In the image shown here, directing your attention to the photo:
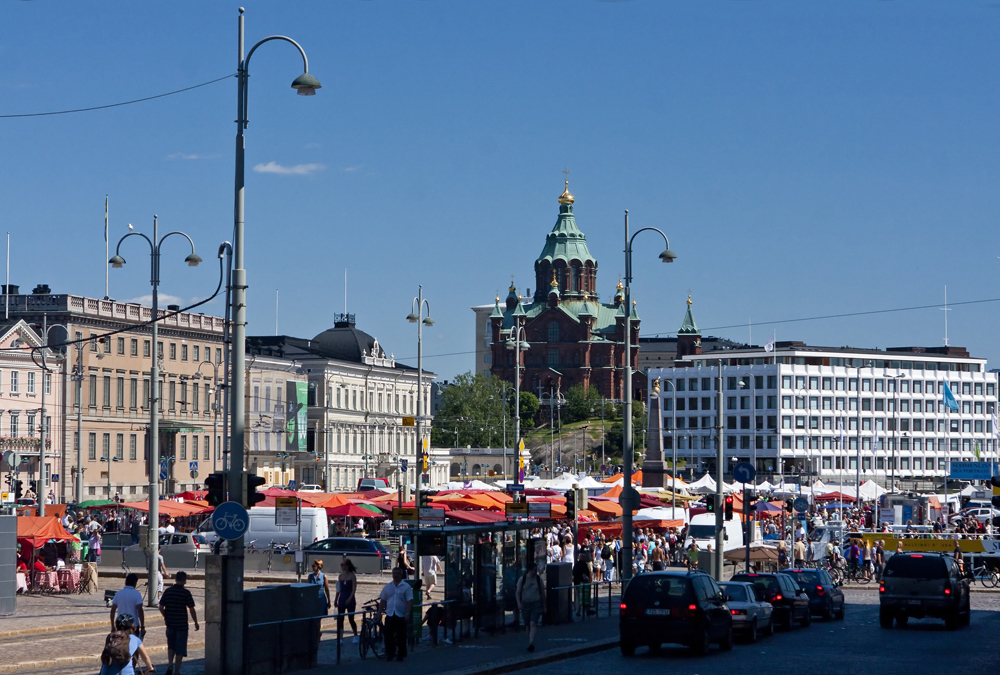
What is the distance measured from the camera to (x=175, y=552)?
49.1m

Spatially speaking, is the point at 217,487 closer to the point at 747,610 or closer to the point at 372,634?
the point at 372,634

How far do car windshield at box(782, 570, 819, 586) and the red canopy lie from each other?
18.7m

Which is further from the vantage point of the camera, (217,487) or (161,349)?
(161,349)

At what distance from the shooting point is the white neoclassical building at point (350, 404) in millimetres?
125250

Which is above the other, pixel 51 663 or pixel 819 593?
pixel 51 663

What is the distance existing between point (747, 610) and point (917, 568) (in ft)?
17.6

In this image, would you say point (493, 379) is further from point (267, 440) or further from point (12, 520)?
point (12, 520)

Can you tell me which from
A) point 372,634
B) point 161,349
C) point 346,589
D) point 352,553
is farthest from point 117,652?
point 161,349

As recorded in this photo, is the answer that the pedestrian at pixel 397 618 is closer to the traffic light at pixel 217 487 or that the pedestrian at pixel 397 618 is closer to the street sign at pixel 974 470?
the traffic light at pixel 217 487

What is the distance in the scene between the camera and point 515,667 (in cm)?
2383

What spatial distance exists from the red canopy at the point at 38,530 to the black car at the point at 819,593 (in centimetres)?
1864

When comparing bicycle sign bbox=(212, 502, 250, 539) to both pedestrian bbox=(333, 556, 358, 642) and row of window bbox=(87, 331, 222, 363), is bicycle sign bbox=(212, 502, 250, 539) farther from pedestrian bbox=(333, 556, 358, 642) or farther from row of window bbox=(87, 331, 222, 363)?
row of window bbox=(87, 331, 222, 363)

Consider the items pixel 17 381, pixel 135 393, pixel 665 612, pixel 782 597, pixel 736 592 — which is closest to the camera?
pixel 665 612

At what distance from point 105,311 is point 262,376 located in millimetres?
22091
